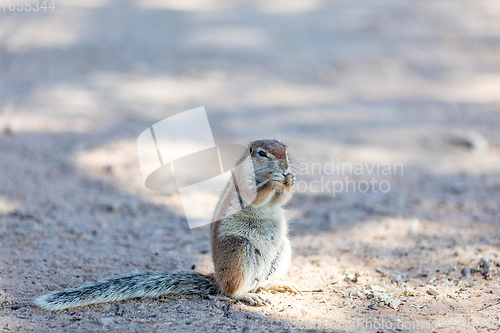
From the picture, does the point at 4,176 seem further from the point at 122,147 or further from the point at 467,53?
the point at 467,53

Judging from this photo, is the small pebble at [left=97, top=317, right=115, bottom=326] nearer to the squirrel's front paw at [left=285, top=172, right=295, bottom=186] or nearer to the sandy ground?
the sandy ground

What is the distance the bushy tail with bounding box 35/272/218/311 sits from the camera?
378 cm

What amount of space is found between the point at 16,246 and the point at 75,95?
4.17m

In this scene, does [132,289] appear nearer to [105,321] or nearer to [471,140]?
[105,321]

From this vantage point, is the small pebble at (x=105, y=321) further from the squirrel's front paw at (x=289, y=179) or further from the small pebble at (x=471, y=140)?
the small pebble at (x=471, y=140)

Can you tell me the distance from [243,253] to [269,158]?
0.76 meters

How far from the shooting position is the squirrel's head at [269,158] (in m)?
4.14

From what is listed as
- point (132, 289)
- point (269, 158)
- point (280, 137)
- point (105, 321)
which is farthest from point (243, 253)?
point (280, 137)

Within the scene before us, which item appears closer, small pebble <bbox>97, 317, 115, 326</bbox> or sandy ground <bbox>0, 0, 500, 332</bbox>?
small pebble <bbox>97, 317, 115, 326</bbox>

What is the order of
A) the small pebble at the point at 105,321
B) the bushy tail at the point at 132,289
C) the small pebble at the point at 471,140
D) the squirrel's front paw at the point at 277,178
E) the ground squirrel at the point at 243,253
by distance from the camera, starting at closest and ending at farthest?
1. the small pebble at the point at 105,321
2. the bushy tail at the point at 132,289
3. the ground squirrel at the point at 243,253
4. the squirrel's front paw at the point at 277,178
5. the small pebble at the point at 471,140

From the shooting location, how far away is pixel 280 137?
26.1 feet

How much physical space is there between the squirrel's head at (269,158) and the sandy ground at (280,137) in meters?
1.02

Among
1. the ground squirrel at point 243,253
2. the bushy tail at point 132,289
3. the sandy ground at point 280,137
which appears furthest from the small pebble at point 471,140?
the bushy tail at point 132,289

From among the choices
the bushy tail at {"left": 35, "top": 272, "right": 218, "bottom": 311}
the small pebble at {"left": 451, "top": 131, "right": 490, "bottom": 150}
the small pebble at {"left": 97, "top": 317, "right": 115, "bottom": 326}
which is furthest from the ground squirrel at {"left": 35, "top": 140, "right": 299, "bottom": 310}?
the small pebble at {"left": 451, "top": 131, "right": 490, "bottom": 150}
